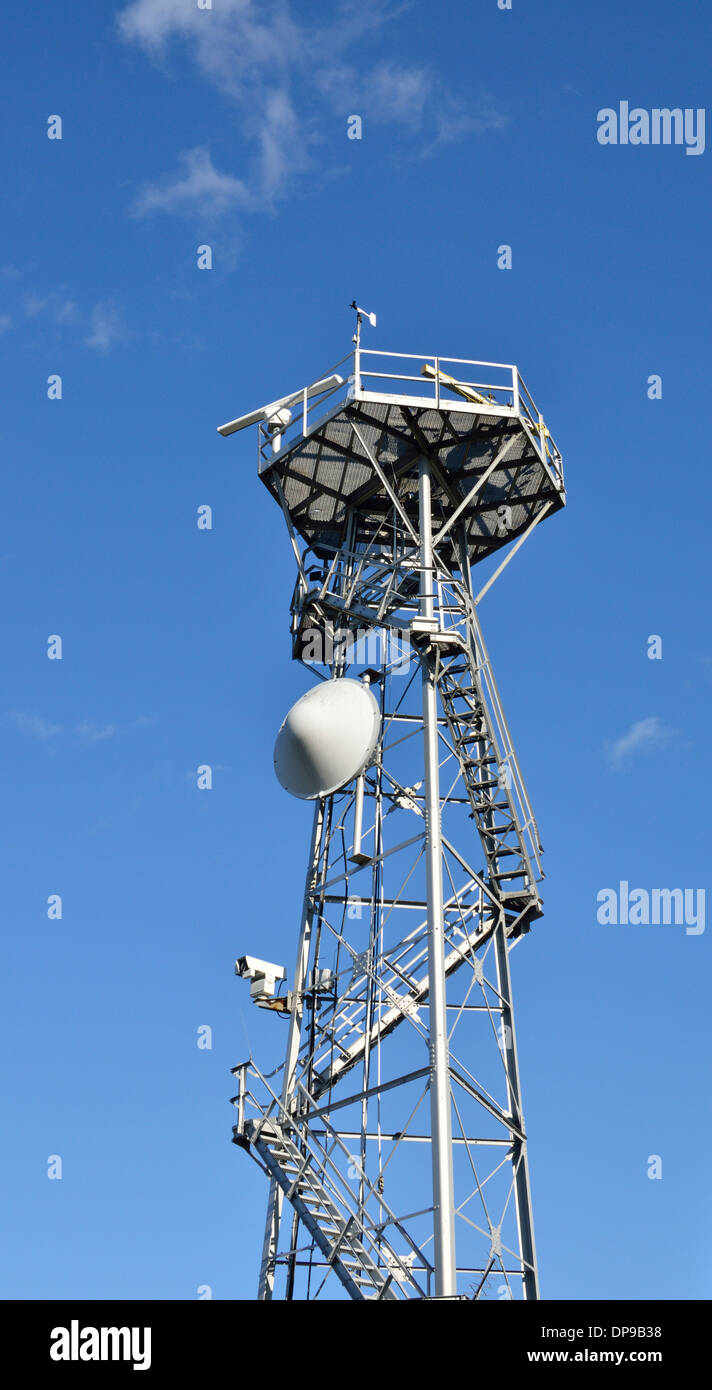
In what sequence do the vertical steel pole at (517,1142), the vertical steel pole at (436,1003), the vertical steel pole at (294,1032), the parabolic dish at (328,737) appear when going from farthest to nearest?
1. the parabolic dish at (328,737)
2. the vertical steel pole at (294,1032)
3. the vertical steel pole at (517,1142)
4. the vertical steel pole at (436,1003)

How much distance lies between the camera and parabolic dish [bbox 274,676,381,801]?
33.8 meters

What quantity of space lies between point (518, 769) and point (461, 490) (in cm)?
723

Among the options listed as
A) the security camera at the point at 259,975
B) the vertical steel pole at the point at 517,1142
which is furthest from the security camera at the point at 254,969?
the vertical steel pole at the point at 517,1142

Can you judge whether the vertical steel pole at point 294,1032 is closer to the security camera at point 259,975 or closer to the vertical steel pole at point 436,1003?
the security camera at point 259,975

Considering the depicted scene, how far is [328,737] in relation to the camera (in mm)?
34094

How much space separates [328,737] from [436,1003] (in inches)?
279

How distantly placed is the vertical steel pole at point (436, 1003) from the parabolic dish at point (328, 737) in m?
1.43

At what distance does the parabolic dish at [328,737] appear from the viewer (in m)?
33.8

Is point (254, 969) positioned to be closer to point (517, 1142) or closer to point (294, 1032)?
point (294, 1032)
